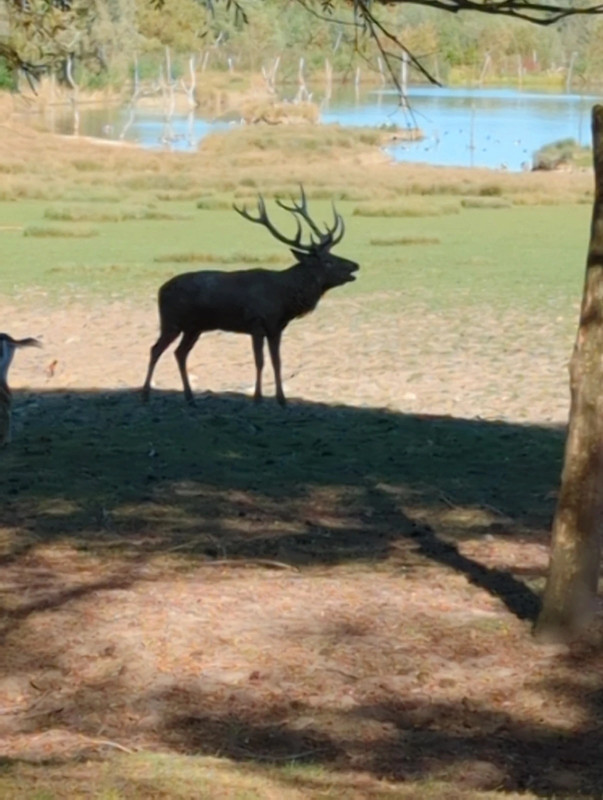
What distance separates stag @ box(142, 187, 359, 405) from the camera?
40.1 feet

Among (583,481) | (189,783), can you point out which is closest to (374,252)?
(583,481)

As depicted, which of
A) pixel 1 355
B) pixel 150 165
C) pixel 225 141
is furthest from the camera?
pixel 225 141

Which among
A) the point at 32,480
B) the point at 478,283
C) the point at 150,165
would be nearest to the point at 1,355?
the point at 32,480

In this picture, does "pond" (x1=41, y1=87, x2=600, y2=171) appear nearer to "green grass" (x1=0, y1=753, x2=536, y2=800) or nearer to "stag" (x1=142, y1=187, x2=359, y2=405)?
"stag" (x1=142, y1=187, x2=359, y2=405)

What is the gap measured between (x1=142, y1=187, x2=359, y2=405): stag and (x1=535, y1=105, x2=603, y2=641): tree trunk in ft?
19.8

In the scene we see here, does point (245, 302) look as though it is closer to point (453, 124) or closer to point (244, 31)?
point (244, 31)

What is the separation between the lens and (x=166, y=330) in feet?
40.9

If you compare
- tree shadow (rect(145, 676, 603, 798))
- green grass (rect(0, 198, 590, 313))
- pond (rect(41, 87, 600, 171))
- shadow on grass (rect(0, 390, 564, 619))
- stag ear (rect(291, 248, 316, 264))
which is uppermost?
stag ear (rect(291, 248, 316, 264))

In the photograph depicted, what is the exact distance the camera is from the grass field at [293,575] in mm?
4926

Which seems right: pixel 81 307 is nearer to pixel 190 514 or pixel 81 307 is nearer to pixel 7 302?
pixel 7 302

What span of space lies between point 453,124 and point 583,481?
79.1 m

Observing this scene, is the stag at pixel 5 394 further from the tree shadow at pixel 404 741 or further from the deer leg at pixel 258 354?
the tree shadow at pixel 404 741

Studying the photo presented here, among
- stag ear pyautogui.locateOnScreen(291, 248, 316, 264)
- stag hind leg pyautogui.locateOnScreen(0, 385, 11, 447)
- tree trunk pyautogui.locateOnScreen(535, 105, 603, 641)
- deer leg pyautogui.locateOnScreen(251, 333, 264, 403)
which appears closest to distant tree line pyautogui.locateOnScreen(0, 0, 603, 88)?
stag ear pyautogui.locateOnScreen(291, 248, 316, 264)

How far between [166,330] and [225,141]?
5131cm
